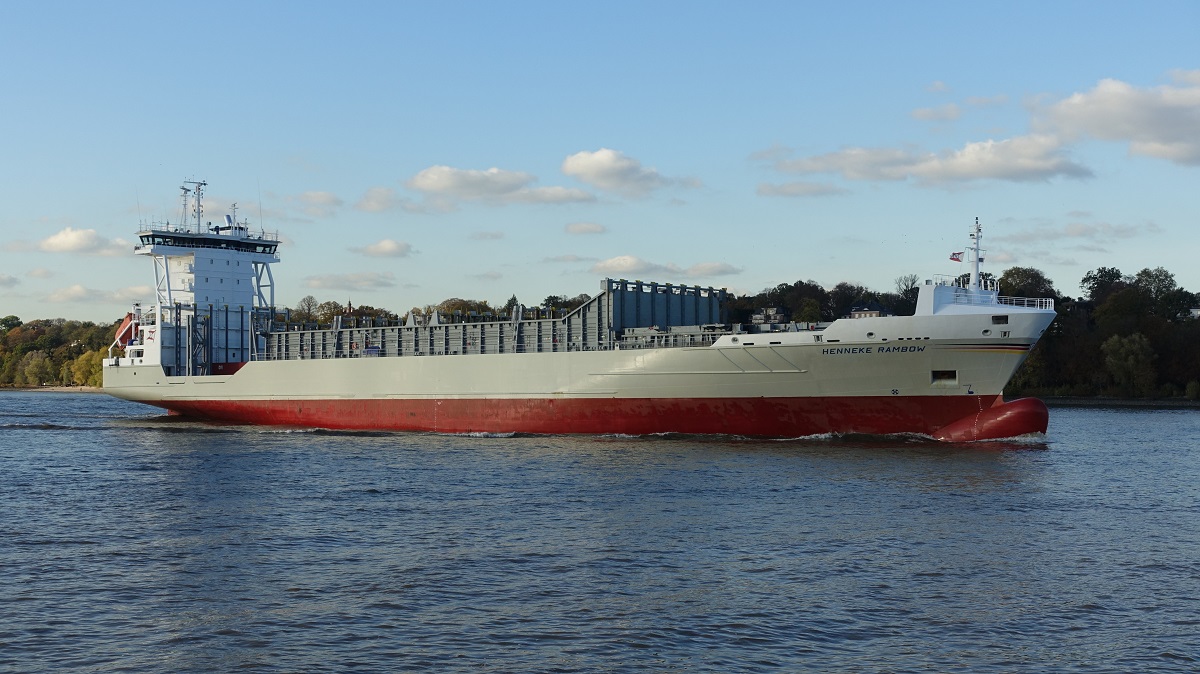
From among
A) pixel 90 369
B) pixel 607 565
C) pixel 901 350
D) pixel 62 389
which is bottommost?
pixel 607 565

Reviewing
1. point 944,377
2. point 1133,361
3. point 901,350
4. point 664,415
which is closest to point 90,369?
point 664,415

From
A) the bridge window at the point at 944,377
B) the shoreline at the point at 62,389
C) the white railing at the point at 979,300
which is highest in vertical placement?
the white railing at the point at 979,300

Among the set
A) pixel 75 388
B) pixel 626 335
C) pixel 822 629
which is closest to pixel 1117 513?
pixel 822 629

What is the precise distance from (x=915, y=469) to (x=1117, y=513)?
20.4 ft

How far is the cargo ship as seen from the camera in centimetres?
3328

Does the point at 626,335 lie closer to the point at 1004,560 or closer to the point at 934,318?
the point at 934,318

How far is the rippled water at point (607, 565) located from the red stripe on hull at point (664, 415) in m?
3.66

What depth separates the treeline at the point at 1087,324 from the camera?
8306cm

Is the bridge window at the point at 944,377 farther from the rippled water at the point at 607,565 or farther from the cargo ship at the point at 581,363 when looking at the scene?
the rippled water at the point at 607,565

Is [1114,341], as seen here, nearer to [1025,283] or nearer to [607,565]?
[1025,283]

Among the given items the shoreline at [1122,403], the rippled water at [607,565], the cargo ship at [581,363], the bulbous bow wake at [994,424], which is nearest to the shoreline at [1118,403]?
the shoreline at [1122,403]

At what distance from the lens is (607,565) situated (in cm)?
1630

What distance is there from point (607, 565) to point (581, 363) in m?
22.1

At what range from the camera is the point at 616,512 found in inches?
831
